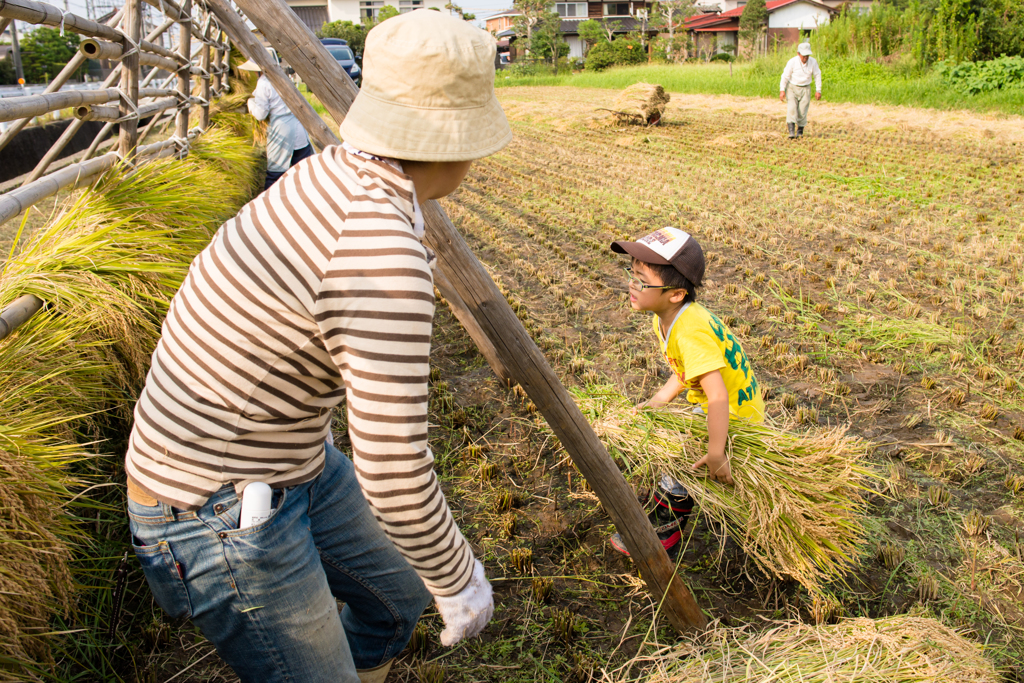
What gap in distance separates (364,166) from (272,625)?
859 mm

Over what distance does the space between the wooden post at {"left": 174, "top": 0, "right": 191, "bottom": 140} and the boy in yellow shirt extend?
14.9 feet

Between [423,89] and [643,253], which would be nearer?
[423,89]

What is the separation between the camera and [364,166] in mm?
1170

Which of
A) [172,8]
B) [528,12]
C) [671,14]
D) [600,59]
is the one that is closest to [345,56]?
[172,8]

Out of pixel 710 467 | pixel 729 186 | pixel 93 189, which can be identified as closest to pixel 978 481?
pixel 710 467

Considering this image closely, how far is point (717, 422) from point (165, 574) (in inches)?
64.7

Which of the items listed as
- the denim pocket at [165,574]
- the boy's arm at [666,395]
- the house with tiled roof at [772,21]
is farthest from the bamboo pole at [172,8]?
the house with tiled roof at [772,21]

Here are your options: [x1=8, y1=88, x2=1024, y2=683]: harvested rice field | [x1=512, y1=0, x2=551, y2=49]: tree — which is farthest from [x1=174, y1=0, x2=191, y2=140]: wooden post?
[x1=512, y1=0, x2=551, y2=49]: tree

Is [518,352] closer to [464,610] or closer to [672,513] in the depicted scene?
[464,610]

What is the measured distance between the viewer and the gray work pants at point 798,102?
1134cm

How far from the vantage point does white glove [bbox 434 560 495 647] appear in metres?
1.33

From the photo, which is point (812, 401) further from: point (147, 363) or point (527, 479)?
point (147, 363)

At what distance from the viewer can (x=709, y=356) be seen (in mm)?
2297

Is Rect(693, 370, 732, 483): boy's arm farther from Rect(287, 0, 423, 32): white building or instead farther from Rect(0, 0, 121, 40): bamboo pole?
Rect(287, 0, 423, 32): white building
